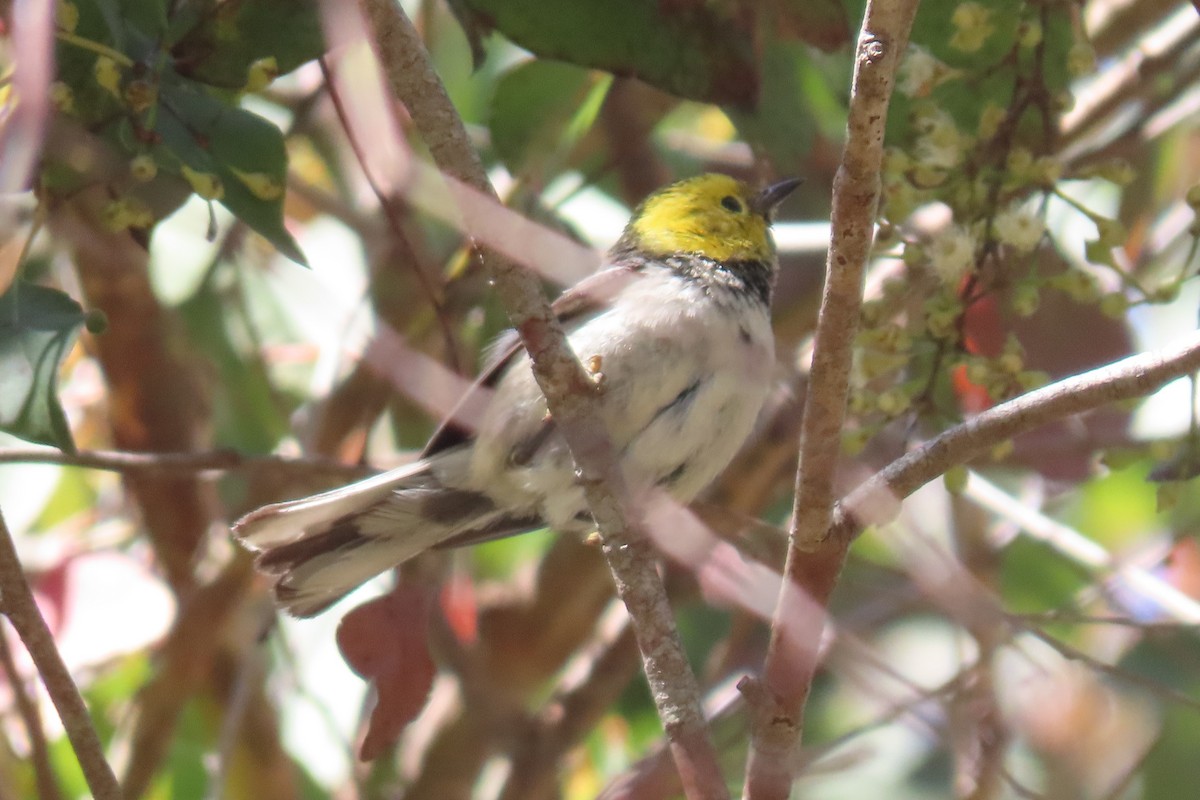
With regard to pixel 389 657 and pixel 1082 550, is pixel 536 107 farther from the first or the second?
pixel 1082 550

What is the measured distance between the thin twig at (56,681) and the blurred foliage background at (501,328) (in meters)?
0.23

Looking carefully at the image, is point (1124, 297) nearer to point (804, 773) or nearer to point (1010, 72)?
point (1010, 72)

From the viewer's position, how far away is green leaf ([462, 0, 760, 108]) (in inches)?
99.2

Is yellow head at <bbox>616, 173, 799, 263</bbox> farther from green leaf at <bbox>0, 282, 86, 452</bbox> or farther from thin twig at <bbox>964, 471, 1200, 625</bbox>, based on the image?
green leaf at <bbox>0, 282, 86, 452</bbox>

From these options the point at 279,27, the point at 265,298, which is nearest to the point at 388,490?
the point at 279,27

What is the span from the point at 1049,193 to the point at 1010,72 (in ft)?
1.06

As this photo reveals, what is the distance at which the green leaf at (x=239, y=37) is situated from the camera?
2.40 meters

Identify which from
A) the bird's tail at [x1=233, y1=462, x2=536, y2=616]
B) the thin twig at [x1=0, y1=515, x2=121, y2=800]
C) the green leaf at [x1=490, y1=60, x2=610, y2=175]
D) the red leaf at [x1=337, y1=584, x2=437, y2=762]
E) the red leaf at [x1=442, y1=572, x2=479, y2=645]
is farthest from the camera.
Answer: the red leaf at [x1=442, y1=572, x2=479, y2=645]

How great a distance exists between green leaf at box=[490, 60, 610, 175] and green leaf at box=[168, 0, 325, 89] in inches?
25.1

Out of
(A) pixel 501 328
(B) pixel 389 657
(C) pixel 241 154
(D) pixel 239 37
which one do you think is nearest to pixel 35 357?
(C) pixel 241 154

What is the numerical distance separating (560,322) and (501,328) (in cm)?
34

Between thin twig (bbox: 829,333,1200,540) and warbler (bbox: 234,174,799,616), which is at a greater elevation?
warbler (bbox: 234,174,799,616)

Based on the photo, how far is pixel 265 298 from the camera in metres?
4.71

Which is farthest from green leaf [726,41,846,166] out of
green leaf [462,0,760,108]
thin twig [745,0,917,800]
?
thin twig [745,0,917,800]
